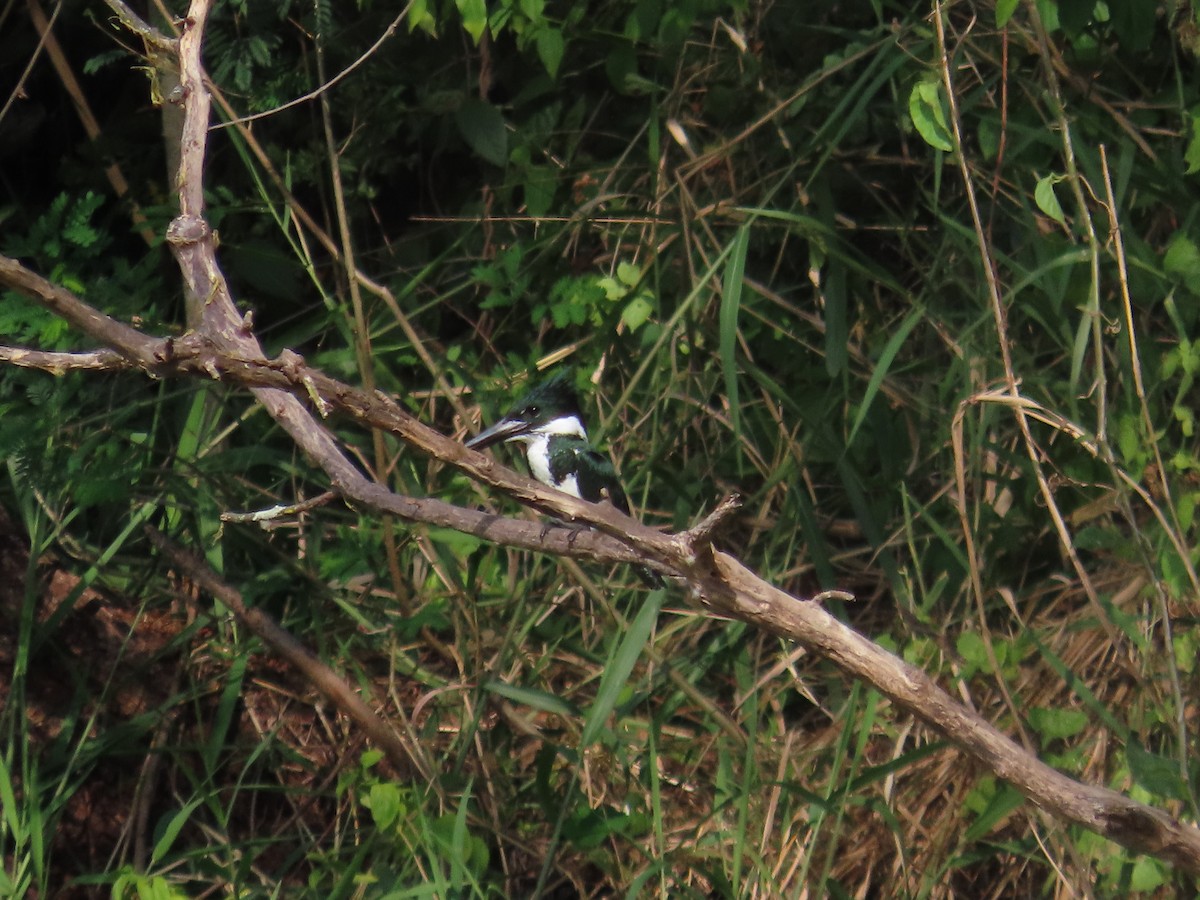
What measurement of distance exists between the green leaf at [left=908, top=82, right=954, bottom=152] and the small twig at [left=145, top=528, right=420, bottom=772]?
52.9 inches

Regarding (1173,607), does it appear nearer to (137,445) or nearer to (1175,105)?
(1175,105)

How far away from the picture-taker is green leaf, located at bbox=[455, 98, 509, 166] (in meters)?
3.04

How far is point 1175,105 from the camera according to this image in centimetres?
265

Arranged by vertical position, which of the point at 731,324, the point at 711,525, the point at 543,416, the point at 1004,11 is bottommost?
the point at 543,416

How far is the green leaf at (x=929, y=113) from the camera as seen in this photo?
78.2 inches

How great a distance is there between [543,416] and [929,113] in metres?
0.99

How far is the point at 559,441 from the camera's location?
2.70m

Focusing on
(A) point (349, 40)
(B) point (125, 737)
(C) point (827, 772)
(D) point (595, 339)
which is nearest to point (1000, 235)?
(D) point (595, 339)

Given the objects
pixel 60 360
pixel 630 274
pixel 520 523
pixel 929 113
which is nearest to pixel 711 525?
pixel 520 523

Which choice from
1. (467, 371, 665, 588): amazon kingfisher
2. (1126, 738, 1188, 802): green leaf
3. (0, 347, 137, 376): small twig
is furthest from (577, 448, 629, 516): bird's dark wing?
(0, 347, 137, 376): small twig

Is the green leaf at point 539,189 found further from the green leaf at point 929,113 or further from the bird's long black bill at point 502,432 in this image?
the green leaf at point 929,113

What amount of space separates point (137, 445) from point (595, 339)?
0.86 meters

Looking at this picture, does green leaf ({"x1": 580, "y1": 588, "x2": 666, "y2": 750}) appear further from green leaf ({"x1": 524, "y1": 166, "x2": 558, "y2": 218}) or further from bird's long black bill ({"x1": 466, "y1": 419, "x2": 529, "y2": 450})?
green leaf ({"x1": 524, "y1": 166, "x2": 558, "y2": 218})

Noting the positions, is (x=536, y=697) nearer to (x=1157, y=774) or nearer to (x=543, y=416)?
(x=543, y=416)
